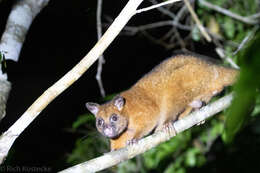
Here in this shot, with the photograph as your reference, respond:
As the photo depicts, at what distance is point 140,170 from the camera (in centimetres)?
584

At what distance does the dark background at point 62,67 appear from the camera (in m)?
4.48

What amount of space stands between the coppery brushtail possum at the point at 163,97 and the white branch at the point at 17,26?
1.40 meters

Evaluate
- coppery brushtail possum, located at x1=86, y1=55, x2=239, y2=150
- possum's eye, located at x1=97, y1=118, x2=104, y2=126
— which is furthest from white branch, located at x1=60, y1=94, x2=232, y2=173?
possum's eye, located at x1=97, y1=118, x2=104, y2=126

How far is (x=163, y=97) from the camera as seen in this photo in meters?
3.74

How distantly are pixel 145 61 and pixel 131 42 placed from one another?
506 millimetres

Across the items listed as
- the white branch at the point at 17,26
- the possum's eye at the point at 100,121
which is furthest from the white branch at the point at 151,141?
the possum's eye at the point at 100,121

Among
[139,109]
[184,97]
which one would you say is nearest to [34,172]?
[139,109]

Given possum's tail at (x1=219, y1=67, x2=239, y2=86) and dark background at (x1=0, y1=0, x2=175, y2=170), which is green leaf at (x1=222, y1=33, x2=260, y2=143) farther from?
dark background at (x1=0, y1=0, x2=175, y2=170)

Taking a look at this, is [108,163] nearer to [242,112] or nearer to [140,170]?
[242,112]

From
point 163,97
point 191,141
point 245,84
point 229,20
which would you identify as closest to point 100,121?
point 163,97

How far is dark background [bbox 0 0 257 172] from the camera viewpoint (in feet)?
14.7

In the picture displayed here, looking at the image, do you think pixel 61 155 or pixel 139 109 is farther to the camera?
pixel 61 155

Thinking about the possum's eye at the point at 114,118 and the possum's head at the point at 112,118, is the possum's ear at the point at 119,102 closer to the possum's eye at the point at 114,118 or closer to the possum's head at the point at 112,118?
the possum's head at the point at 112,118

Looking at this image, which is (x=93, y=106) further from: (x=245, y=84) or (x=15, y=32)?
(x=245, y=84)
